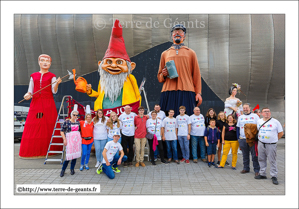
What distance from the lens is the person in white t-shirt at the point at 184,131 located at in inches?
182

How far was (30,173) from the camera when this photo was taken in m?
3.97

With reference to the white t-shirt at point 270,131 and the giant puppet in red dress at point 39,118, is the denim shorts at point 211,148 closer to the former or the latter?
the white t-shirt at point 270,131

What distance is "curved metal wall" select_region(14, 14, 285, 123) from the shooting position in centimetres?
785

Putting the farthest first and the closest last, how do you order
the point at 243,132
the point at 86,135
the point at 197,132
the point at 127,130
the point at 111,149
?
the point at 197,132 → the point at 127,130 → the point at 86,135 → the point at 243,132 → the point at 111,149

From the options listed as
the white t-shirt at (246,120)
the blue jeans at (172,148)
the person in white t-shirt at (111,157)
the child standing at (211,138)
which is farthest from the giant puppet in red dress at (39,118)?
the white t-shirt at (246,120)

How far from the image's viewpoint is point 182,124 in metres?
4.63

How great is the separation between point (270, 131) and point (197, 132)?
155 centimetres

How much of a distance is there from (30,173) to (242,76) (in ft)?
26.1

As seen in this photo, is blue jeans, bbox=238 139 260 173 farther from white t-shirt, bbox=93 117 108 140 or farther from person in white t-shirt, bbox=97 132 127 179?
white t-shirt, bbox=93 117 108 140

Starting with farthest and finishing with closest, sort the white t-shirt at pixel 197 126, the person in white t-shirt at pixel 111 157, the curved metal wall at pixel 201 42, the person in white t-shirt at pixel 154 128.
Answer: the curved metal wall at pixel 201 42
the white t-shirt at pixel 197 126
the person in white t-shirt at pixel 154 128
the person in white t-shirt at pixel 111 157

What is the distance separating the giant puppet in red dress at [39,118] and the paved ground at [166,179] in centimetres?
58

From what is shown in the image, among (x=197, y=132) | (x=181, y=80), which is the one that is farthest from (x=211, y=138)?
(x=181, y=80)

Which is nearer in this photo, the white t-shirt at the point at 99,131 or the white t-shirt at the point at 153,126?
the white t-shirt at the point at 99,131

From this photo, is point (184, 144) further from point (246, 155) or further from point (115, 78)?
point (115, 78)
